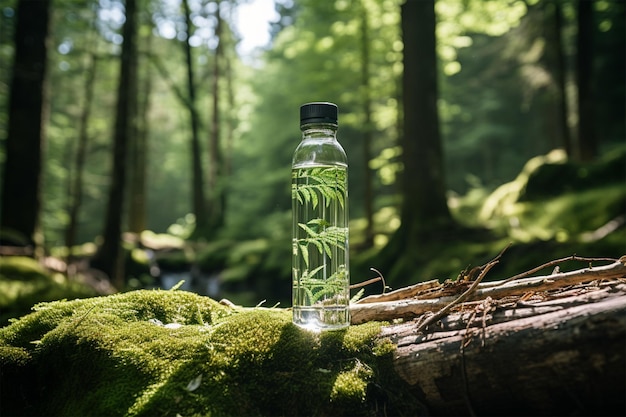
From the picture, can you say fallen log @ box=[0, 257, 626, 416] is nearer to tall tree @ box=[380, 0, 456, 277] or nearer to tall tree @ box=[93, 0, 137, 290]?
tall tree @ box=[380, 0, 456, 277]

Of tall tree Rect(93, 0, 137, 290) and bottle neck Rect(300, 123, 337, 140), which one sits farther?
tall tree Rect(93, 0, 137, 290)

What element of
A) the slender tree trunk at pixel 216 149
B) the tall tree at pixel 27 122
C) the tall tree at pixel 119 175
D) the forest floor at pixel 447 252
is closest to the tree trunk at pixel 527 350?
the forest floor at pixel 447 252

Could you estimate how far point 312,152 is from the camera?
2186 mm

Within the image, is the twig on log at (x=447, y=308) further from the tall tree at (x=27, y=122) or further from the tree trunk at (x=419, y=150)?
the tall tree at (x=27, y=122)

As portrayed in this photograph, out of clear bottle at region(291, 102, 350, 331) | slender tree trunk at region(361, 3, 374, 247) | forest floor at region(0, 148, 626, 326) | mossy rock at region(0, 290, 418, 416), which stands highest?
slender tree trunk at region(361, 3, 374, 247)

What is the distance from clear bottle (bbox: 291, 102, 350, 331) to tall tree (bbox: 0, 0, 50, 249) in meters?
7.38

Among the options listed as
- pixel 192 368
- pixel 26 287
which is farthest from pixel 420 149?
pixel 192 368

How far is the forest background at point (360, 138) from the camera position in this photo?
26.8 ft

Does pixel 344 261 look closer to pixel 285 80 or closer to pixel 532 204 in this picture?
pixel 532 204

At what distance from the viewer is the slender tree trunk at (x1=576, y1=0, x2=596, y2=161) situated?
12.6 metres

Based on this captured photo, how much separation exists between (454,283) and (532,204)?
9.51 meters

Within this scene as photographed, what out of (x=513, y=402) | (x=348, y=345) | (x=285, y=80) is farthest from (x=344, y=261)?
(x=285, y=80)

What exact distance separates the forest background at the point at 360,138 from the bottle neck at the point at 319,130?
5.04 metres

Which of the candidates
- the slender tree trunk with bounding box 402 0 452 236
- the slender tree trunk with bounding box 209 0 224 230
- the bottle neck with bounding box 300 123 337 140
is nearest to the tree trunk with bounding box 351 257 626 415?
the bottle neck with bounding box 300 123 337 140
